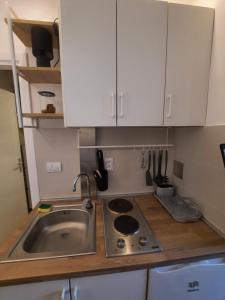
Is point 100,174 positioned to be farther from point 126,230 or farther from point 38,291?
point 38,291

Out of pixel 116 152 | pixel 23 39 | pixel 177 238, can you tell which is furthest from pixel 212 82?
pixel 23 39

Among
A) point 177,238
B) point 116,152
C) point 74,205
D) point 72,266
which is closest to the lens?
point 72,266

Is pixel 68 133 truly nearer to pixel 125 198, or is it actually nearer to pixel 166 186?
pixel 125 198

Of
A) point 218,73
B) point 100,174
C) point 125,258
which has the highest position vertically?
point 218,73

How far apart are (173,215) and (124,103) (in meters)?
0.83

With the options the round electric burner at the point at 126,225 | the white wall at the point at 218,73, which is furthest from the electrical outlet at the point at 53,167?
the white wall at the point at 218,73

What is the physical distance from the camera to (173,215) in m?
1.12

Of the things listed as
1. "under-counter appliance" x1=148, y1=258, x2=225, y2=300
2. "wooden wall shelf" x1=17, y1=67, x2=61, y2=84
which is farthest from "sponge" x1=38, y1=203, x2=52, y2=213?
"wooden wall shelf" x1=17, y1=67, x2=61, y2=84

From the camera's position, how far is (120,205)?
4.21ft

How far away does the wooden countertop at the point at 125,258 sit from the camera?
0.71m

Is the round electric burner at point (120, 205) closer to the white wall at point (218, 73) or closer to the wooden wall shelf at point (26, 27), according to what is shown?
the white wall at point (218, 73)

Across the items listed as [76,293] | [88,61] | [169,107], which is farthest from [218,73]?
[76,293]

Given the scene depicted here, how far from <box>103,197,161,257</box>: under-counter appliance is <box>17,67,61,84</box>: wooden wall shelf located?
101 cm

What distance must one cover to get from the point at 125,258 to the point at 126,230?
201 mm
